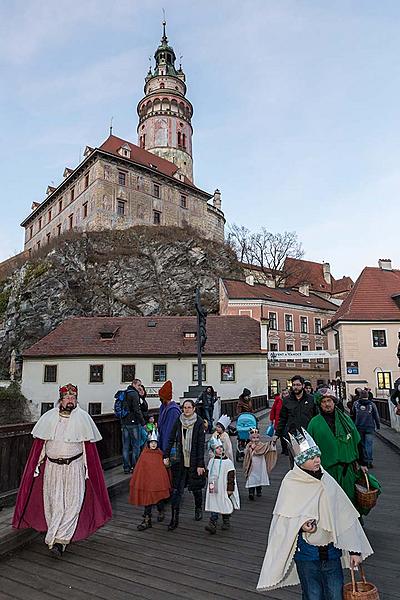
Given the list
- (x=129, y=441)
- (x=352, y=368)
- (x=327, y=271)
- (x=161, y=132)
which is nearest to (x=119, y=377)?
(x=352, y=368)

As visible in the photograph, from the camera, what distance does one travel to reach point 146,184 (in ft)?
194

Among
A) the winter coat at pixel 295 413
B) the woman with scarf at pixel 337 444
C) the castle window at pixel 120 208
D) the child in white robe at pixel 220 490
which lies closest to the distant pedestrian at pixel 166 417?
the child in white robe at pixel 220 490

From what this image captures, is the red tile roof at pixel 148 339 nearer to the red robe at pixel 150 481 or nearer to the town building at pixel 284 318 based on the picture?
the town building at pixel 284 318

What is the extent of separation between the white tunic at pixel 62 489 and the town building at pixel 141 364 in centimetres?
2684

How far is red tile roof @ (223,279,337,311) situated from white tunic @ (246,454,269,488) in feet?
123

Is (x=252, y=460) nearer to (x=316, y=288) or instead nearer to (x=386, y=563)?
(x=386, y=563)

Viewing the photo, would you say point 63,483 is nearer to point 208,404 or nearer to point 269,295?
point 208,404

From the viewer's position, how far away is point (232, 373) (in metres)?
32.6

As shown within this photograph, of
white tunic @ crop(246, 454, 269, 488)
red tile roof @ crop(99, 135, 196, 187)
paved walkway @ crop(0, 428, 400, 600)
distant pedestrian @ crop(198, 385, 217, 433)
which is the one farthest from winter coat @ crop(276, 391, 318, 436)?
red tile roof @ crop(99, 135, 196, 187)

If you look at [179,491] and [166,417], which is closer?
[179,491]

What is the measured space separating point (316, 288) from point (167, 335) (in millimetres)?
37731

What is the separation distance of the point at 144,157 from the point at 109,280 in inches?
837

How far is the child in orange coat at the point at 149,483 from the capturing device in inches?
237

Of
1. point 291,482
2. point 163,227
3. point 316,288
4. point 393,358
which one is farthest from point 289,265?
point 291,482
